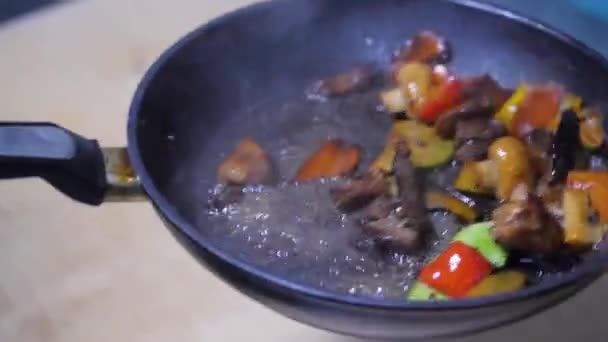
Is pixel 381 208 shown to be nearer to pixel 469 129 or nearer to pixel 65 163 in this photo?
pixel 469 129

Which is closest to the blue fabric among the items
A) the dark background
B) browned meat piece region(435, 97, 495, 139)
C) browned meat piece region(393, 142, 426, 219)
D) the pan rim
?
the dark background

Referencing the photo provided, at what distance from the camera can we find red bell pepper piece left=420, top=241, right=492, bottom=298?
27.7 inches

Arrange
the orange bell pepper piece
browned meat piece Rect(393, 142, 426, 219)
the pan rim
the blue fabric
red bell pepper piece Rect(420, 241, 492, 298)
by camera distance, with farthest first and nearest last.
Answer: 1. the blue fabric
2. the orange bell pepper piece
3. browned meat piece Rect(393, 142, 426, 219)
4. red bell pepper piece Rect(420, 241, 492, 298)
5. the pan rim

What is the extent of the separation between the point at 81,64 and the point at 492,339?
32.9 inches

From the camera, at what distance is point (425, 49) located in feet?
3.38

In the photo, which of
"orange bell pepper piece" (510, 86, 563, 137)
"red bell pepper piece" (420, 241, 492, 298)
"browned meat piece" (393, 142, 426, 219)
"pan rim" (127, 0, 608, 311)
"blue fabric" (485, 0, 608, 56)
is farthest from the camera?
"blue fabric" (485, 0, 608, 56)

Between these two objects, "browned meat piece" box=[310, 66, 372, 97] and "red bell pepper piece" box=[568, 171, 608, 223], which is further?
"browned meat piece" box=[310, 66, 372, 97]

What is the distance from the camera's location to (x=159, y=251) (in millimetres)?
982

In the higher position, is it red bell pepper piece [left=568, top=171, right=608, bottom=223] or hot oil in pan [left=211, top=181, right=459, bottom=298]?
red bell pepper piece [left=568, top=171, right=608, bottom=223]

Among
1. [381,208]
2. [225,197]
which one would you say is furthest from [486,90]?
[225,197]

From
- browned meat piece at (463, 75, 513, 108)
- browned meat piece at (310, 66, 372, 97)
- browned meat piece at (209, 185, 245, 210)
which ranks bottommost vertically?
browned meat piece at (209, 185, 245, 210)

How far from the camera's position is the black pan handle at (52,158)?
2.06 feet

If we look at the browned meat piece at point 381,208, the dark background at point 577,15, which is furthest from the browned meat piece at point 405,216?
the dark background at point 577,15

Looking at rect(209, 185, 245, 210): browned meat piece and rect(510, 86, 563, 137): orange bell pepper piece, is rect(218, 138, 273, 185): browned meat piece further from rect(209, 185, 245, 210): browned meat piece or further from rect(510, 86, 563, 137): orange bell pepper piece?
rect(510, 86, 563, 137): orange bell pepper piece
